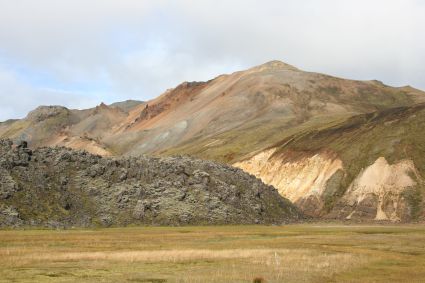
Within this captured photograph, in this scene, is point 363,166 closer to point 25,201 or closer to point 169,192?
point 169,192

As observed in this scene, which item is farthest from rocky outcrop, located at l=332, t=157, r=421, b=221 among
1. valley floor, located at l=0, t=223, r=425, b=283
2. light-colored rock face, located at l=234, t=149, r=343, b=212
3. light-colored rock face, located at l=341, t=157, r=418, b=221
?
valley floor, located at l=0, t=223, r=425, b=283

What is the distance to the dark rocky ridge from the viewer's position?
99.9 metres

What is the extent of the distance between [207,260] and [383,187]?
311 feet

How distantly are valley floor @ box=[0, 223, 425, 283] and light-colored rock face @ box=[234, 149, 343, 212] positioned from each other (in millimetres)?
75289

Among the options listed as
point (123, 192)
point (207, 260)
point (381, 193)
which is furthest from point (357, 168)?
point (207, 260)

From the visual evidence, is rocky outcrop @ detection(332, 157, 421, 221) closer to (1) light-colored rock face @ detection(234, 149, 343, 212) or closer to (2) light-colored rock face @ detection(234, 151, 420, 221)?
(2) light-colored rock face @ detection(234, 151, 420, 221)

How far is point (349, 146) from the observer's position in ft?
515

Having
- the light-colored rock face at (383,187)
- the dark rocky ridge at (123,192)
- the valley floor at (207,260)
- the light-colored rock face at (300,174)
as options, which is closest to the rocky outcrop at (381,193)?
the light-colored rock face at (383,187)

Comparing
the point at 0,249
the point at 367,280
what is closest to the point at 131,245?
the point at 0,249

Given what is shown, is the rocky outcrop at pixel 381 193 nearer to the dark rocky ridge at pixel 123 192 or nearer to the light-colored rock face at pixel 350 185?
the light-colored rock face at pixel 350 185

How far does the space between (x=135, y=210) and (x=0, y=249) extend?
160ft

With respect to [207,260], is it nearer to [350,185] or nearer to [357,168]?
[350,185]

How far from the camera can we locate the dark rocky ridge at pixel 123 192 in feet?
328

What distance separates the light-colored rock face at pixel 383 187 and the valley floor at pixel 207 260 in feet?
195
